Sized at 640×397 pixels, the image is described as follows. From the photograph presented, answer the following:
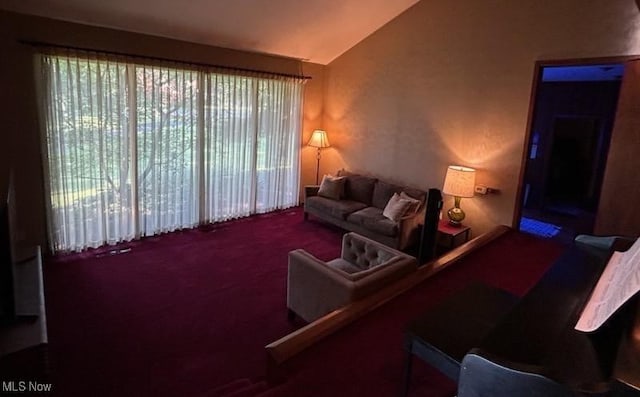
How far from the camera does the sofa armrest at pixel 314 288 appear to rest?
2.39 meters

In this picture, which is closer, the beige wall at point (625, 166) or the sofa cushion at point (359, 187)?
the beige wall at point (625, 166)

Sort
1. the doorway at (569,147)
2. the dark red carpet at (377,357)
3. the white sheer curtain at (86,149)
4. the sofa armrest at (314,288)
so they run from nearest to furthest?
the dark red carpet at (377,357) < the sofa armrest at (314,288) < the white sheer curtain at (86,149) < the doorway at (569,147)

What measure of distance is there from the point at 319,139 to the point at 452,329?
15.7 feet

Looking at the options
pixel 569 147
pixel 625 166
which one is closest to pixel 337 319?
pixel 625 166

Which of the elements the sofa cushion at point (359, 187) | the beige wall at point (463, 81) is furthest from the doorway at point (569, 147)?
the sofa cushion at point (359, 187)

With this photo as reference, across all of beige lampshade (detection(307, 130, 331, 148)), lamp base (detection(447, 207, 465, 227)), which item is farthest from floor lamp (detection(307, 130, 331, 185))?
lamp base (detection(447, 207, 465, 227))

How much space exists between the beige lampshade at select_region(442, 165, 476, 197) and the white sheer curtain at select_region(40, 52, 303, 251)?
262 cm

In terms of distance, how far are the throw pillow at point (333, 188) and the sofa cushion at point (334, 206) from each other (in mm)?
88

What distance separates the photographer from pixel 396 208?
4.40 meters

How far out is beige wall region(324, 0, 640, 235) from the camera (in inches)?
140

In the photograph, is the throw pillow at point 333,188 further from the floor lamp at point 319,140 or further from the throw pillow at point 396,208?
the throw pillow at point 396,208

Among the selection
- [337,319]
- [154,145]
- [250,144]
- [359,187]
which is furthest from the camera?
[359,187]

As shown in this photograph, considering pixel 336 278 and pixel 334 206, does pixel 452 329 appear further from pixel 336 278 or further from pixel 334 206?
pixel 334 206

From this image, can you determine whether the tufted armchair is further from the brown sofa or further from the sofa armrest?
the brown sofa
